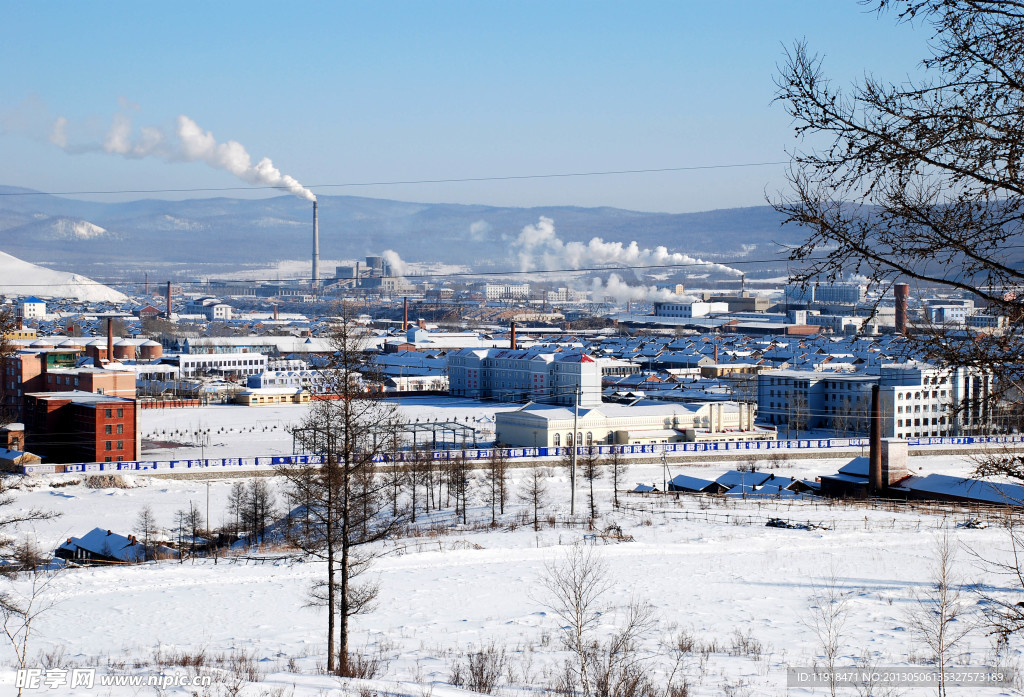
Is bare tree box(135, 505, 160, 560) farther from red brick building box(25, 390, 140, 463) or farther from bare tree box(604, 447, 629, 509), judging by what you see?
red brick building box(25, 390, 140, 463)

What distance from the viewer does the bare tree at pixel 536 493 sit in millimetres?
11796

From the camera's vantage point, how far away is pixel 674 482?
15305 mm

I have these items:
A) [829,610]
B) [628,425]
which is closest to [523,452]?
[628,425]

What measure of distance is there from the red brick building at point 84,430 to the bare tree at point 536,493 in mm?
6839

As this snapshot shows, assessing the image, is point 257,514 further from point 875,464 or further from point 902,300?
point 902,300

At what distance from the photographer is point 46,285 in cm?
8625

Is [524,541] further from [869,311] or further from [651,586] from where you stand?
[869,311]

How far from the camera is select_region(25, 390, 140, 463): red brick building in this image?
707 inches

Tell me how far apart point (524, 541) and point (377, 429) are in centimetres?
464

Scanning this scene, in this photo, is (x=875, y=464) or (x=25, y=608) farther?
(x=875, y=464)

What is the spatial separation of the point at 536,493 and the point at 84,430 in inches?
396

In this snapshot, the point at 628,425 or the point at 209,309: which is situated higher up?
the point at 209,309

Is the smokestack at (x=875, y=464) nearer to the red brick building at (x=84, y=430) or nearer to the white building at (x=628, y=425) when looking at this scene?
the white building at (x=628, y=425)

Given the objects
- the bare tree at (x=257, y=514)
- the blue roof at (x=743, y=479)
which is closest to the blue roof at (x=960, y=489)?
the blue roof at (x=743, y=479)
